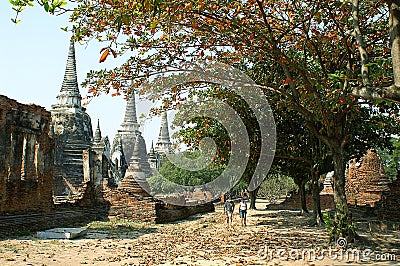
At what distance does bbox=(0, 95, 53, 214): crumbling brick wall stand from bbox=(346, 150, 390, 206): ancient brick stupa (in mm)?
17520

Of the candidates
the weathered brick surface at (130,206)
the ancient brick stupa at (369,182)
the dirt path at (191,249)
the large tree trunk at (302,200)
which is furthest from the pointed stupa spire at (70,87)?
the dirt path at (191,249)

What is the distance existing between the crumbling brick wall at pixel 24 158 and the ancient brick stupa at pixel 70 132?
619 inches

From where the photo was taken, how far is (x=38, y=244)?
37.7 ft

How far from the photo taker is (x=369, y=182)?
2608cm

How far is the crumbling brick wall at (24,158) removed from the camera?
1388 centimetres

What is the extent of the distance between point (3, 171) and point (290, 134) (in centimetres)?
1019

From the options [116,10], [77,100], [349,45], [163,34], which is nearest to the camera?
[116,10]

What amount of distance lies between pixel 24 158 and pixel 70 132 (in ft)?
74.8

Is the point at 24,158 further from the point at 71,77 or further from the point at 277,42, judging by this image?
the point at 71,77

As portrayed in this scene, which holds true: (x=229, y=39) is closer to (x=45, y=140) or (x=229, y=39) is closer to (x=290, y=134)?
(x=290, y=134)

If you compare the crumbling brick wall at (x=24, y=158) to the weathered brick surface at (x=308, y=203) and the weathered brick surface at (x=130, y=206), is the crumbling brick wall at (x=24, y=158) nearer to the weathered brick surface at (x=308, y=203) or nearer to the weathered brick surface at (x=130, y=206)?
the weathered brick surface at (x=130, y=206)

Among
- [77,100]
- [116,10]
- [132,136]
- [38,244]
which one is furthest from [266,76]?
[132,136]

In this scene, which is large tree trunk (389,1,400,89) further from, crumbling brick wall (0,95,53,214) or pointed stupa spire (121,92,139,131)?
pointed stupa spire (121,92,139,131)

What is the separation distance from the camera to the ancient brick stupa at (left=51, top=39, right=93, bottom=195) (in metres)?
33.6
